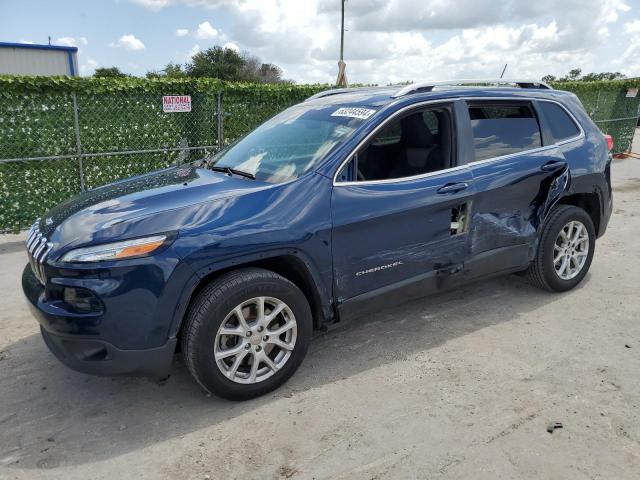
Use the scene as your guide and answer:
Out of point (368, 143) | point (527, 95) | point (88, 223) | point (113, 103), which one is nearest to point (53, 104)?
point (113, 103)

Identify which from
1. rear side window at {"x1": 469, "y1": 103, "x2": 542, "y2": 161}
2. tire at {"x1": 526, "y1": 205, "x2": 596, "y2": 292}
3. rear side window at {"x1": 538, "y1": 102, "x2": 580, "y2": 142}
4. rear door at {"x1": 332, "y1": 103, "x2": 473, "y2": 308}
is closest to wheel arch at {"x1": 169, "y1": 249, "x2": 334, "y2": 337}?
rear door at {"x1": 332, "y1": 103, "x2": 473, "y2": 308}

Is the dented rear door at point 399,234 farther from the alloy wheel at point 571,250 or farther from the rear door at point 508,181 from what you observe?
the alloy wheel at point 571,250

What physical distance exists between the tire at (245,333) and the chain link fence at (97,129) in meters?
3.84

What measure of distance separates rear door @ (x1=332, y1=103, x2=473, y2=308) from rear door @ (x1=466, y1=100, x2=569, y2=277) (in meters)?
0.16

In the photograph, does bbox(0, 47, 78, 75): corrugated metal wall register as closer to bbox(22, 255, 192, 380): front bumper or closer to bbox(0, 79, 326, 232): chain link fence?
bbox(0, 79, 326, 232): chain link fence

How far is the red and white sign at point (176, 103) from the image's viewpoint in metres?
7.92

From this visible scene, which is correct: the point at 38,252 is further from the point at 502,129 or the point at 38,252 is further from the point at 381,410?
the point at 502,129

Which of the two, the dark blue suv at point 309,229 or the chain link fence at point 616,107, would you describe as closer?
the dark blue suv at point 309,229

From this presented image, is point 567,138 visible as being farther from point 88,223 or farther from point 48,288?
point 48,288

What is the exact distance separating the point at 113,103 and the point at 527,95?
5.77m

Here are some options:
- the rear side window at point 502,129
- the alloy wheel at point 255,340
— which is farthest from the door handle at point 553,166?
the alloy wheel at point 255,340

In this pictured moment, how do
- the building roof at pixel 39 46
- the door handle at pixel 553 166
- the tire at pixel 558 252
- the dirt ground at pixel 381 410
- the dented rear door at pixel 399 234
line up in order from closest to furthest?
the dirt ground at pixel 381 410
the dented rear door at pixel 399 234
the door handle at pixel 553 166
the tire at pixel 558 252
the building roof at pixel 39 46

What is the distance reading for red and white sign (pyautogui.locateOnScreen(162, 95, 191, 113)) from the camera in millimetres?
7918

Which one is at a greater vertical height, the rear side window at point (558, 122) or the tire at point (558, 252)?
the rear side window at point (558, 122)
